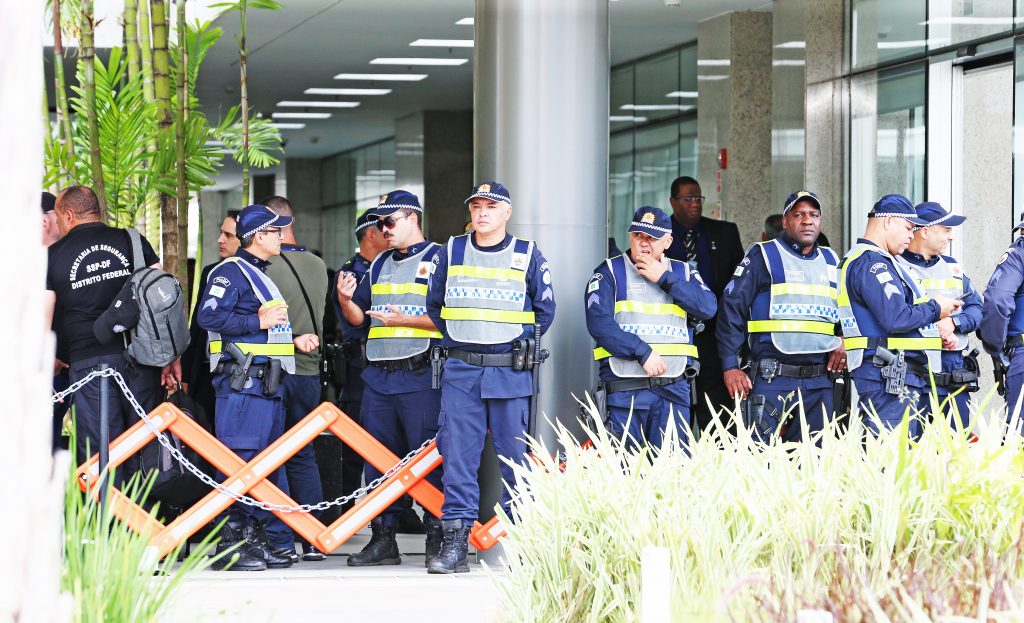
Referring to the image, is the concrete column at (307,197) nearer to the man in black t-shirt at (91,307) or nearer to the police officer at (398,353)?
the police officer at (398,353)

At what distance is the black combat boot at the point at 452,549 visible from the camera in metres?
7.29

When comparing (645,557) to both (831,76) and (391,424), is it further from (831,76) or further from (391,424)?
(831,76)

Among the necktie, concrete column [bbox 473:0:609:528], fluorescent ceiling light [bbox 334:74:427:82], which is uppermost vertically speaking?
fluorescent ceiling light [bbox 334:74:427:82]

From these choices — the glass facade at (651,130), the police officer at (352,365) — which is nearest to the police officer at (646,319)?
the police officer at (352,365)

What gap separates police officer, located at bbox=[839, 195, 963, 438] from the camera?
292 inches

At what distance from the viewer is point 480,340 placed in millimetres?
7223

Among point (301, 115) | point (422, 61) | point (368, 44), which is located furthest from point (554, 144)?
point (301, 115)

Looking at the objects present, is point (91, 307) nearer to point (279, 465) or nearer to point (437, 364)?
point (279, 465)

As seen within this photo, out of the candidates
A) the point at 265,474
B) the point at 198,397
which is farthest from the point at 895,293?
the point at 198,397

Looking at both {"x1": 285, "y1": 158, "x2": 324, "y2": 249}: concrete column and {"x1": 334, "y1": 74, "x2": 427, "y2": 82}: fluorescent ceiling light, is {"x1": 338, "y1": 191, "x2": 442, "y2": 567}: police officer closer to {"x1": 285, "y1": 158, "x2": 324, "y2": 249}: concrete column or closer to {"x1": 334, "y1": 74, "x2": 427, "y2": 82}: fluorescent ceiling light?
{"x1": 334, "y1": 74, "x2": 427, "y2": 82}: fluorescent ceiling light

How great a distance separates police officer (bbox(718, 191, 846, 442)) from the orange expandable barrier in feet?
5.83

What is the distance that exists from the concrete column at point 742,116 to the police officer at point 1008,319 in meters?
6.27

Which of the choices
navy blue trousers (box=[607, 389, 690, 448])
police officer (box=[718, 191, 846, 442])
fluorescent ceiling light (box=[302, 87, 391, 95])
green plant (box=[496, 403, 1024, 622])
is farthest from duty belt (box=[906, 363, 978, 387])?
fluorescent ceiling light (box=[302, 87, 391, 95])

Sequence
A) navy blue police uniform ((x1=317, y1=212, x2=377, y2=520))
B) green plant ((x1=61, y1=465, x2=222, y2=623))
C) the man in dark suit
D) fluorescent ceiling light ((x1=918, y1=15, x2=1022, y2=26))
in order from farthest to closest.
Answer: fluorescent ceiling light ((x1=918, y1=15, x2=1022, y2=26)) → the man in dark suit → navy blue police uniform ((x1=317, y1=212, x2=377, y2=520)) → green plant ((x1=61, y1=465, x2=222, y2=623))
